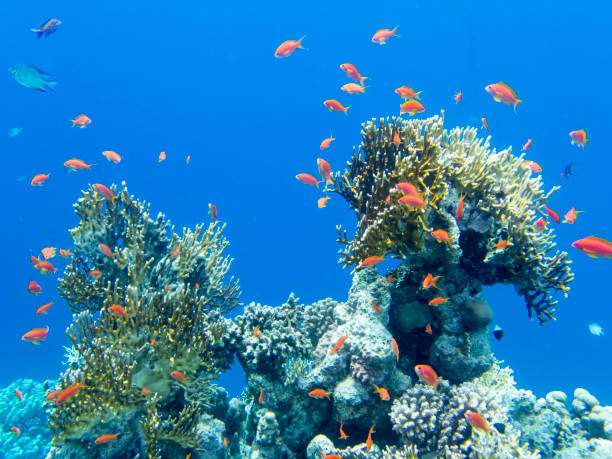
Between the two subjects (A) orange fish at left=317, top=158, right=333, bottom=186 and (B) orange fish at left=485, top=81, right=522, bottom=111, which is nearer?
(A) orange fish at left=317, top=158, right=333, bottom=186

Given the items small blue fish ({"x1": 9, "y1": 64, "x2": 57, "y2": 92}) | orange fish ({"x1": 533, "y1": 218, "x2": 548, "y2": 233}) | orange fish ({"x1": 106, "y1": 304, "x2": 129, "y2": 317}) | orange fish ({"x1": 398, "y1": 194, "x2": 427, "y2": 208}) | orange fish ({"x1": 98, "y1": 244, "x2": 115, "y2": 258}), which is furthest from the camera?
small blue fish ({"x1": 9, "y1": 64, "x2": 57, "y2": 92})

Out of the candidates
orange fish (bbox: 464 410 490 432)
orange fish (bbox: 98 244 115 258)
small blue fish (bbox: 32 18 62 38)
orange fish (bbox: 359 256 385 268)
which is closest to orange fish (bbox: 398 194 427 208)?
orange fish (bbox: 359 256 385 268)

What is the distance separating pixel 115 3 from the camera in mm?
74812

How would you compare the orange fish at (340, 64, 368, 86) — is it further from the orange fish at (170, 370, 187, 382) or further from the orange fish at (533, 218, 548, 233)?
the orange fish at (170, 370, 187, 382)

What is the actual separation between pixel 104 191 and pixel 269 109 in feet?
280

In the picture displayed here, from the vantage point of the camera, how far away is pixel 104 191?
22.8 ft

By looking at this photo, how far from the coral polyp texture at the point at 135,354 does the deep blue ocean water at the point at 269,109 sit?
59.9 metres

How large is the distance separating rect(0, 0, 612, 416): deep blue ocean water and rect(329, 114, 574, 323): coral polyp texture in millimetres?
61210

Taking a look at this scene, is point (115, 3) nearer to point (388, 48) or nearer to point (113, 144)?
point (113, 144)

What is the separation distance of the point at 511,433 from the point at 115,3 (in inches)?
3861

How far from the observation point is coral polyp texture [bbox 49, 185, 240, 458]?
439cm

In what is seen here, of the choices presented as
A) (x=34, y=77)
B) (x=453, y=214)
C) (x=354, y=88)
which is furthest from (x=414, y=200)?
(x=34, y=77)

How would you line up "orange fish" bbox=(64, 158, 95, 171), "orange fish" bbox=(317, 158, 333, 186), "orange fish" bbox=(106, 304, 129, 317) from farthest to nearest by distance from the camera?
Answer: 1. "orange fish" bbox=(64, 158, 95, 171)
2. "orange fish" bbox=(317, 158, 333, 186)
3. "orange fish" bbox=(106, 304, 129, 317)

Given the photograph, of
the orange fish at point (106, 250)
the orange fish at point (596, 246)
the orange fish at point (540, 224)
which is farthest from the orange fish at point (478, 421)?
the orange fish at point (106, 250)
